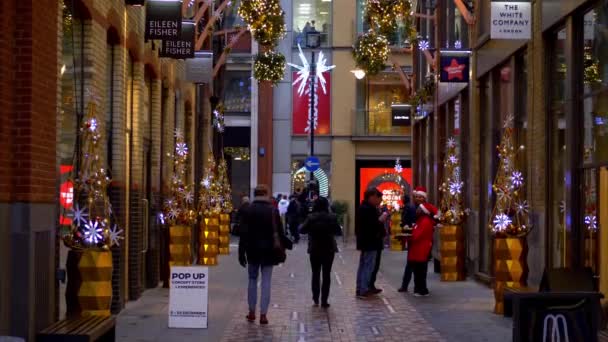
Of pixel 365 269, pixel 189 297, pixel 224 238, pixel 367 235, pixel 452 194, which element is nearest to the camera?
pixel 189 297

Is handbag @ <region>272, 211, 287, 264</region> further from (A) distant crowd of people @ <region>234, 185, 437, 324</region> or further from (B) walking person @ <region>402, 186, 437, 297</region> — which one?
(B) walking person @ <region>402, 186, 437, 297</region>

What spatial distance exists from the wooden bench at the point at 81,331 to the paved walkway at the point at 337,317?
2.33m

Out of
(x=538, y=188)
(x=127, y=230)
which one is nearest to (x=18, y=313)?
(x=127, y=230)

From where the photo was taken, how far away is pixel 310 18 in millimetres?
49781

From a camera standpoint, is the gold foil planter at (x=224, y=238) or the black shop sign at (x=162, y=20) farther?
the gold foil planter at (x=224, y=238)

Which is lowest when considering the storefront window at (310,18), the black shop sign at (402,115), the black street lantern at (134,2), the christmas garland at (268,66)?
the black shop sign at (402,115)

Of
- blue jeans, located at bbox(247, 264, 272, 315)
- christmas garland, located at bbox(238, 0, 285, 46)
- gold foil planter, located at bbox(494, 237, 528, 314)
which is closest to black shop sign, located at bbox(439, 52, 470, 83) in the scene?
christmas garland, located at bbox(238, 0, 285, 46)


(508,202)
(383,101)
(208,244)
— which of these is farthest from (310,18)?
(508,202)

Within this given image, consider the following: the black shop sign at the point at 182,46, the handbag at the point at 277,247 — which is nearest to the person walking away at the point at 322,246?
the handbag at the point at 277,247

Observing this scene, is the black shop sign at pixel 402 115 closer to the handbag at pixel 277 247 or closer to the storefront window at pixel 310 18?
the storefront window at pixel 310 18

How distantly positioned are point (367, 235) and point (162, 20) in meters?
4.78

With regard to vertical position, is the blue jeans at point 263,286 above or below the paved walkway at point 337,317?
above

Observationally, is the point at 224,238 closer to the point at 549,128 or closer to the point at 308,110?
the point at 549,128

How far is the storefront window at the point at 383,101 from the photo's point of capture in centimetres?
4894
